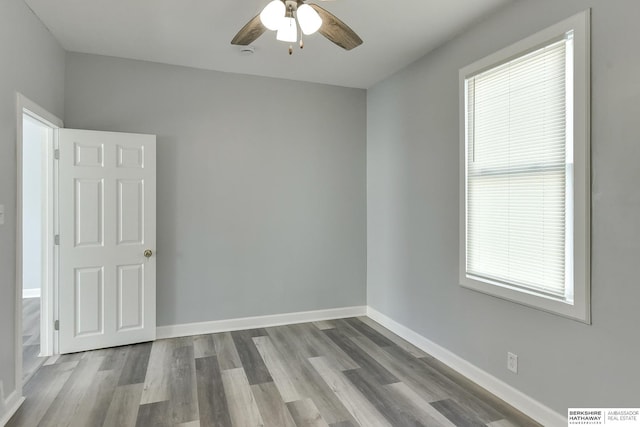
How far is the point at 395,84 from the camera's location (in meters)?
3.82

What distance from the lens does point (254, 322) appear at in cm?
397

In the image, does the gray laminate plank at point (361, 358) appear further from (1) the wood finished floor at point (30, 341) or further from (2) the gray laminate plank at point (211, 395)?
(1) the wood finished floor at point (30, 341)

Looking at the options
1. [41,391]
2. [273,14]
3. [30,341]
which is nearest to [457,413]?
[273,14]

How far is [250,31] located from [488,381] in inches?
116

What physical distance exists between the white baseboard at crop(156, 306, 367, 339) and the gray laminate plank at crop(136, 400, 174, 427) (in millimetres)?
1282

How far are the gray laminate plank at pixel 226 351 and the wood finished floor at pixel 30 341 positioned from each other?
144cm

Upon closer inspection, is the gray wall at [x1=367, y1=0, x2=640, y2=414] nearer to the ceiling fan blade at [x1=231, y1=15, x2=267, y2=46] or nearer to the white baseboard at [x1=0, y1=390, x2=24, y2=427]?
the ceiling fan blade at [x1=231, y1=15, x2=267, y2=46]

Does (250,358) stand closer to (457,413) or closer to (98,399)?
(98,399)

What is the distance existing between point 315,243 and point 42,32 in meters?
3.13

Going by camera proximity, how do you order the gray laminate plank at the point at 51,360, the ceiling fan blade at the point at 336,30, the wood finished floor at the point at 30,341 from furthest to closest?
the gray laminate plank at the point at 51,360 → the wood finished floor at the point at 30,341 → the ceiling fan blade at the point at 336,30

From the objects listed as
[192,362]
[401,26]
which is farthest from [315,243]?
[401,26]

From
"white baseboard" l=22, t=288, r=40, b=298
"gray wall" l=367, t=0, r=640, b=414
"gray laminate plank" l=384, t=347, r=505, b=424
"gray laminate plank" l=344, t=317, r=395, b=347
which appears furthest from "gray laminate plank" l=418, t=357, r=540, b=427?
"white baseboard" l=22, t=288, r=40, b=298

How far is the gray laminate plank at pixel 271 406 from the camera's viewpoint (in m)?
2.24

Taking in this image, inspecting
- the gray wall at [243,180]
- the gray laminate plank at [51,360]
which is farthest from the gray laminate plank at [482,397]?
the gray laminate plank at [51,360]
